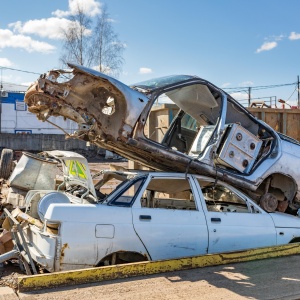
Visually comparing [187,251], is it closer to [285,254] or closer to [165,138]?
[285,254]

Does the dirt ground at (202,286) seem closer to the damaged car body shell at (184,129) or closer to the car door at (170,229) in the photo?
the car door at (170,229)

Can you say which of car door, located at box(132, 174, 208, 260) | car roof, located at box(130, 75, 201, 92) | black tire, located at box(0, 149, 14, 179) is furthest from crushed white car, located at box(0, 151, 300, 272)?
black tire, located at box(0, 149, 14, 179)

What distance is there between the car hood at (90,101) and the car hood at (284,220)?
232 centimetres

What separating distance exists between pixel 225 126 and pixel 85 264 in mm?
2821

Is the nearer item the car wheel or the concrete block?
the concrete block

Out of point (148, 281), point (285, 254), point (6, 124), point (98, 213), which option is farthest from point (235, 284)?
point (6, 124)

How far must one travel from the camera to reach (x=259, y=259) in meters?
5.16

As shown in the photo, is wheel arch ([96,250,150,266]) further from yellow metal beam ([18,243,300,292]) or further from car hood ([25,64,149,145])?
car hood ([25,64,149,145])

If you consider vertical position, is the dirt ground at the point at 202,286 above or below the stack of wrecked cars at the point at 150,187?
below

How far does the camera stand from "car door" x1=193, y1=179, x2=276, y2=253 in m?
5.25

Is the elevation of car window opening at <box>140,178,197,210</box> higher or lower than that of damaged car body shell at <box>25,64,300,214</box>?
lower

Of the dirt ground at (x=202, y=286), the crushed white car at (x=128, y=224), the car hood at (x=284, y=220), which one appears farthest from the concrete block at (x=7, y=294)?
the car hood at (x=284, y=220)

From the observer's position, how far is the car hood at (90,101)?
4.91 meters

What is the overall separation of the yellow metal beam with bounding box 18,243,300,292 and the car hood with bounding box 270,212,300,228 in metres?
0.36
